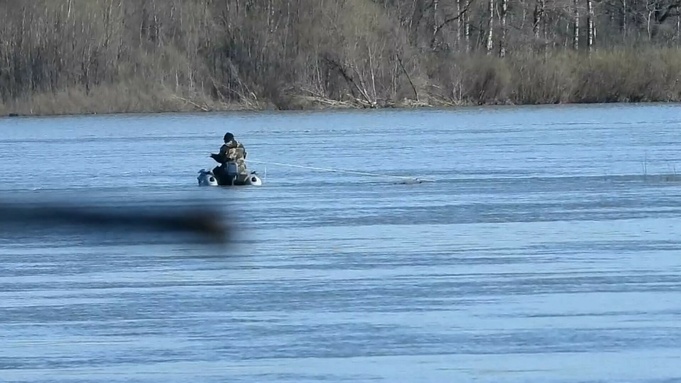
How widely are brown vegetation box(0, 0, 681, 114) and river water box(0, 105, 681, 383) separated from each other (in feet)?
89.3

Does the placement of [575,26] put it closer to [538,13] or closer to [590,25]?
[590,25]

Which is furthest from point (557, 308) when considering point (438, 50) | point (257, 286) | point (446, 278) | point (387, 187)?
point (438, 50)

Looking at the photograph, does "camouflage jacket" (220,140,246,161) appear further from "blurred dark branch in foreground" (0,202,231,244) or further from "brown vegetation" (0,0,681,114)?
"brown vegetation" (0,0,681,114)

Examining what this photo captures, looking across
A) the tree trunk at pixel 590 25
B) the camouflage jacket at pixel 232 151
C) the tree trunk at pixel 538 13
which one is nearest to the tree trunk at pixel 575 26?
the tree trunk at pixel 590 25

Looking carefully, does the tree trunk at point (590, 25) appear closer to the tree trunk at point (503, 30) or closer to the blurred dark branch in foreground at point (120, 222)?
the tree trunk at point (503, 30)

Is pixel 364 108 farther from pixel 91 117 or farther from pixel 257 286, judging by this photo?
pixel 257 286

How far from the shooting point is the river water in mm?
9461

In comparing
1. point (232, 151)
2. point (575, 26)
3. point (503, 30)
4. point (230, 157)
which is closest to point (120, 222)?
point (230, 157)

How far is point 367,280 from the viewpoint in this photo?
45.3ft

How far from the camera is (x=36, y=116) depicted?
55281 mm

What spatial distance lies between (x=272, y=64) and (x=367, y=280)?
144 feet

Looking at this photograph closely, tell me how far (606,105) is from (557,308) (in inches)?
1757

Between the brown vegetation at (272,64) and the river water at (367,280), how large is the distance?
2723 cm

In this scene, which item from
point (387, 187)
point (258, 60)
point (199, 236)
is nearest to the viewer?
point (199, 236)
